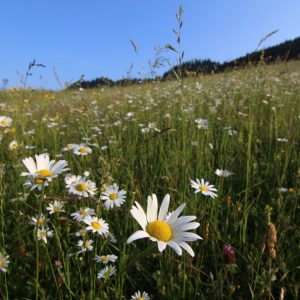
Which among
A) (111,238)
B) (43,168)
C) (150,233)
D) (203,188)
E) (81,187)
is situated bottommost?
(111,238)

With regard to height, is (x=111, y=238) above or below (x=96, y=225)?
below

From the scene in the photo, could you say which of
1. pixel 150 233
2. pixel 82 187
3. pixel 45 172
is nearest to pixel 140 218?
pixel 150 233

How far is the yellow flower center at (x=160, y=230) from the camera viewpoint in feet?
3.09

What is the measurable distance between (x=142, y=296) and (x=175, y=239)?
689 mm

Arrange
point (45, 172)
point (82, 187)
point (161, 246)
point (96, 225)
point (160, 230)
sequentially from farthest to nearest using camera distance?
point (82, 187)
point (96, 225)
point (45, 172)
point (160, 230)
point (161, 246)

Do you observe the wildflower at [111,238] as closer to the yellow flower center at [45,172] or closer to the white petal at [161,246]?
the yellow flower center at [45,172]

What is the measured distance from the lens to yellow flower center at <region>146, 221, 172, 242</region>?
942mm

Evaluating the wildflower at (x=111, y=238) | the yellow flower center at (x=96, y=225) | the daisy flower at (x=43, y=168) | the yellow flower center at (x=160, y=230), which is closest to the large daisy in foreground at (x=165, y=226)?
the yellow flower center at (x=160, y=230)

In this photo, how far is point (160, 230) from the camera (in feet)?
3.14

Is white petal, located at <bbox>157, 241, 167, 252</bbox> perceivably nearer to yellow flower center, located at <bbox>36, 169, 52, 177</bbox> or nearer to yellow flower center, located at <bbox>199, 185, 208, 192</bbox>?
yellow flower center, located at <bbox>36, 169, 52, 177</bbox>

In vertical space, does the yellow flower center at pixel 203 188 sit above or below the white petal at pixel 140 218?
below

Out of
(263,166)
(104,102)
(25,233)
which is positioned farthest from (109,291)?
(104,102)

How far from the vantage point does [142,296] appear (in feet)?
4.96

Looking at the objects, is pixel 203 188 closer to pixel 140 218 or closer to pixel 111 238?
pixel 111 238
